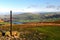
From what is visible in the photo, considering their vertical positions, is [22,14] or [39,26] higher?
[22,14]

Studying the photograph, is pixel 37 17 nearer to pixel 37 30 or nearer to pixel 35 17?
pixel 35 17

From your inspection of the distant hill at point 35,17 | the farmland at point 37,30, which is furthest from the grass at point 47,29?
the distant hill at point 35,17

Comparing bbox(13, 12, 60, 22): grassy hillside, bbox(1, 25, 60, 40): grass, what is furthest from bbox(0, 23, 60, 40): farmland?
bbox(13, 12, 60, 22): grassy hillside

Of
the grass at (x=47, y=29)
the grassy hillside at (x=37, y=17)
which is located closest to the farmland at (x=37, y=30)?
the grass at (x=47, y=29)

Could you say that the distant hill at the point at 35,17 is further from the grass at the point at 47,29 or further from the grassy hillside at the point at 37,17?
the grass at the point at 47,29

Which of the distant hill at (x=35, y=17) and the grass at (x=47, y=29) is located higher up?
the distant hill at (x=35, y=17)

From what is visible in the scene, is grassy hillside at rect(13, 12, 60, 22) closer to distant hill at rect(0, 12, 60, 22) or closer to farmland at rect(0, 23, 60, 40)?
distant hill at rect(0, 12, 60, 22)

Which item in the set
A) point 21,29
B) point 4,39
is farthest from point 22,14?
point 4,39

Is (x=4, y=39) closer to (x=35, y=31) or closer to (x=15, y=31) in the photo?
(x=15, y=31)

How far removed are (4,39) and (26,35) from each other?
66cm

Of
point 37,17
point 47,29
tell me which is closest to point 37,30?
point 47,29

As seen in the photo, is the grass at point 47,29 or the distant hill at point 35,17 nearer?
the grass at point 47,29

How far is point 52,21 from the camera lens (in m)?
5.10

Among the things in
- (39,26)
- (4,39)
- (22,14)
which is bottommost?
(4,39)
